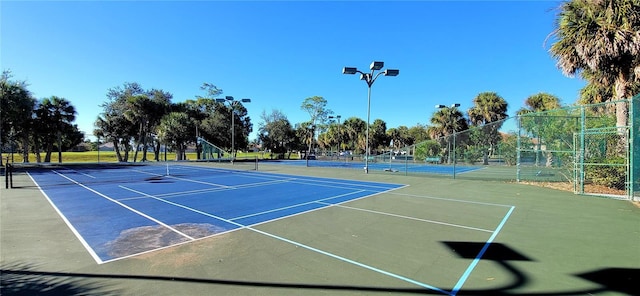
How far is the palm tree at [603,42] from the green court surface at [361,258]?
619 cm

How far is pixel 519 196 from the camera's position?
34.9ft

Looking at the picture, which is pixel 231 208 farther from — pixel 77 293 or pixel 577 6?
pixel 577 6

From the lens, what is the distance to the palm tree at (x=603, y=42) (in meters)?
10.2

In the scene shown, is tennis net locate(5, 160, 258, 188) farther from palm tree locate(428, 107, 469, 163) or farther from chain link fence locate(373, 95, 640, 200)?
palm tree locate(428, 107, 469, 163)

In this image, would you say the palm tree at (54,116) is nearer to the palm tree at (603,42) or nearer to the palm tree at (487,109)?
the palm tree at (603,42)

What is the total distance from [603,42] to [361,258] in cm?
1266

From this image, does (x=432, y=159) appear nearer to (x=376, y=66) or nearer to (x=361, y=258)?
(x=376, y=66)

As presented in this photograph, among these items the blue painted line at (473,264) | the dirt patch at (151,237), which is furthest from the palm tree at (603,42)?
the dirt patch at (151,237)

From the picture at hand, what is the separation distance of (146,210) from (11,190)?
8572 millimetres

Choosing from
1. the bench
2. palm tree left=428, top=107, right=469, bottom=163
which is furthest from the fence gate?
palm tree left=428, top=107, right=469, bottom=163

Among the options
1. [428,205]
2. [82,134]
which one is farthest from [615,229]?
[82,134]

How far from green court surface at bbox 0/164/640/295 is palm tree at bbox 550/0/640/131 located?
619cm

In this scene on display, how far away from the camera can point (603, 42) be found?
419 inches

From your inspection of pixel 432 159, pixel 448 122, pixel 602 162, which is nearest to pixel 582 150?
pixel 602 162
